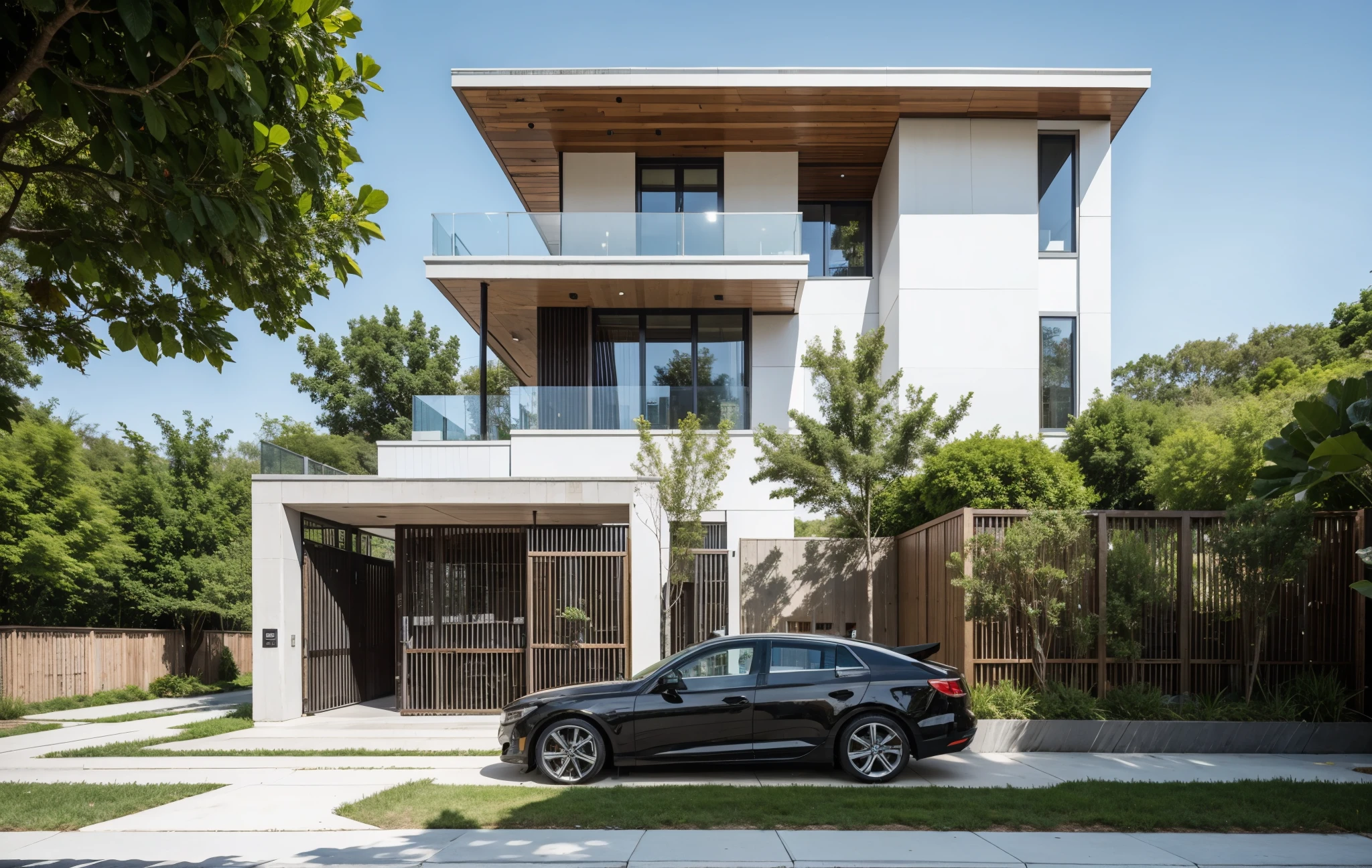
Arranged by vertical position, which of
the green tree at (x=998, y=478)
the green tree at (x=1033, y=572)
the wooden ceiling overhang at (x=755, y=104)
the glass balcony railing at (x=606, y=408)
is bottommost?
the green tree at (x=1033, y=572)

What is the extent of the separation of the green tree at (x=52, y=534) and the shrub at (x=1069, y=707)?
21474 mm

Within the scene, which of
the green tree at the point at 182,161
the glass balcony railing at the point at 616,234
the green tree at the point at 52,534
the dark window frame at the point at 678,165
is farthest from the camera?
the dark window frame at the point at 678,165

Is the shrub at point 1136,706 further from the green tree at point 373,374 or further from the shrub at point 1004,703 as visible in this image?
the green tree at point 373,374

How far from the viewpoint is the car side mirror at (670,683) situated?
965 cm

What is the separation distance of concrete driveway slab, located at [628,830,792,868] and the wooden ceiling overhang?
57.2ft

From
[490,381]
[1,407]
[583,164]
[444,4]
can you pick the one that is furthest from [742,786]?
[490,381]

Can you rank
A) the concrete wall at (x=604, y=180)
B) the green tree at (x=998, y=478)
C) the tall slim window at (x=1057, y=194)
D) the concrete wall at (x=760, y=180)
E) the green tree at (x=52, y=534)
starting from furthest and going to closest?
1. the concrete wall at (x=604, y=180)
2. the concrete wall at (x=760, y=180)
3. the tall slim window at (x=1057, y=194)
4. the green tree at (x=52, y=534)
5. the green tree at (x=998, y=478)

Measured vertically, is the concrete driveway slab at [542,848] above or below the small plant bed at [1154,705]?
above

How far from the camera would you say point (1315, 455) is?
983 centimetres

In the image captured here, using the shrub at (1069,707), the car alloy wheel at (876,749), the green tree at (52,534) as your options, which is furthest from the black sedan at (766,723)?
the green tree at (52,534)

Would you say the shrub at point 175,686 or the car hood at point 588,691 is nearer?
the car hood at point 588,691

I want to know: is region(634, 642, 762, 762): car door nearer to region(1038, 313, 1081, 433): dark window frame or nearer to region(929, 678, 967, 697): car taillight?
region(929, 678, 967, 697): car taillight

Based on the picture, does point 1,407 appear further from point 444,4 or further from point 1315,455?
point 1315,455

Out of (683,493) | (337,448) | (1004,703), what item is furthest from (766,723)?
(337,448)
